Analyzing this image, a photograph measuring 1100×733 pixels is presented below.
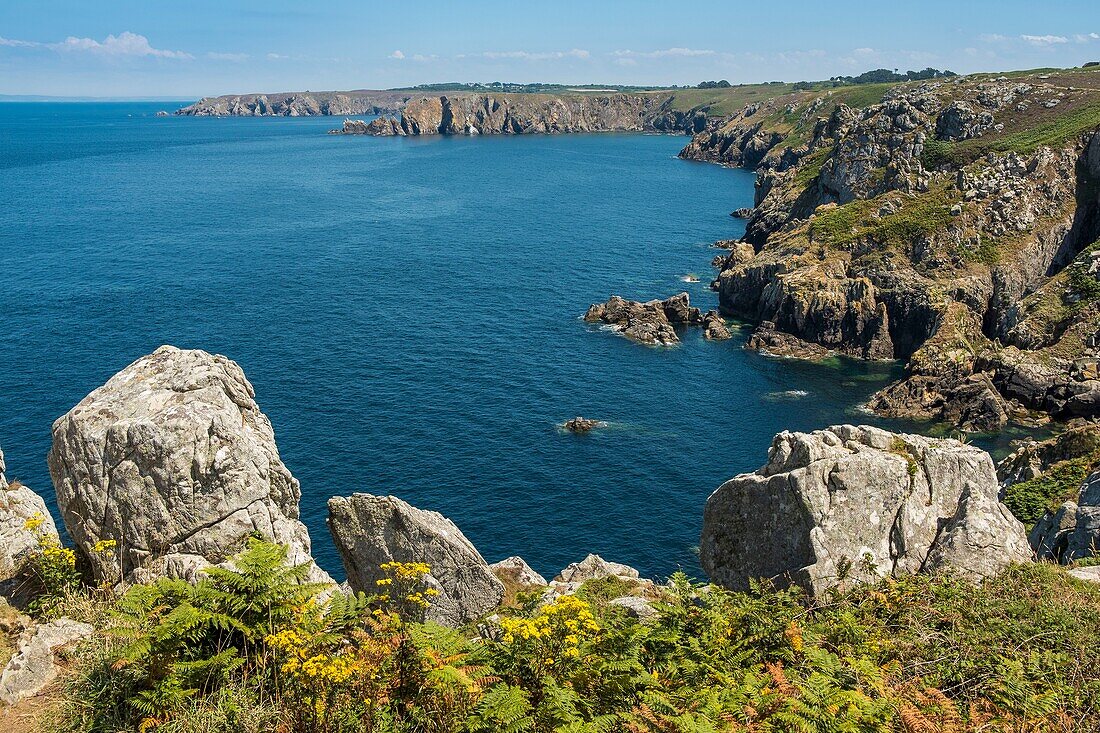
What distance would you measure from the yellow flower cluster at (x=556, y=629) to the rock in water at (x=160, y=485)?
1056 centimetres

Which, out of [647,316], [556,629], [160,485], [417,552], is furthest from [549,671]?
[647,316]

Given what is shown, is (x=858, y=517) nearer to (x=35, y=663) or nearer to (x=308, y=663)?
(x=308, y=663)

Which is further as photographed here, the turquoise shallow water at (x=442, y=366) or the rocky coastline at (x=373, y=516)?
the turquoise shallow water at (x=442, y=366)

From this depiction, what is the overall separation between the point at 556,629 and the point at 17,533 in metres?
18.9

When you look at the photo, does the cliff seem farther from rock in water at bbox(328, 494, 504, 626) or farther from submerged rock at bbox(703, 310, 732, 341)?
rock in water at bbox(328, 494, 504, 626)

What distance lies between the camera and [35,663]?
17406 mm

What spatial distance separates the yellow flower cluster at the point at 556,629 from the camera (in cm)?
1430

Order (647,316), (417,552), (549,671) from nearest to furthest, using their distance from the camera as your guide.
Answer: (549,671) < (417,552) < (647,316)

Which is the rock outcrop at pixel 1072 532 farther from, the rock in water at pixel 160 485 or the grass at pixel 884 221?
the grass at pixel 884 221

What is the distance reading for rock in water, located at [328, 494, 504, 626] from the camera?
27.3 metres

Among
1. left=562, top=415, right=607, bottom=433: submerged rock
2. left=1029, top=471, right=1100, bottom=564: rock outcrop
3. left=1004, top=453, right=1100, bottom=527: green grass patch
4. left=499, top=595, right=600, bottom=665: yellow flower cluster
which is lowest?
left=562, top=415, right=607, bottom=433: submerged rock

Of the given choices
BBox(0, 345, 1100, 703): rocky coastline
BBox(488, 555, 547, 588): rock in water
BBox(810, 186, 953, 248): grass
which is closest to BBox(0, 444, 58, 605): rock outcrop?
BBox(0, 345, 1100, 703): rocky coastline

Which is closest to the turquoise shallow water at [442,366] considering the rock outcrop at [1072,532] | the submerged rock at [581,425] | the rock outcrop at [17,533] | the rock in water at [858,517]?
the submerged rock at [581,425]

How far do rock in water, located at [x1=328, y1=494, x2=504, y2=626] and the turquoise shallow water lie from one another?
33852 mm
